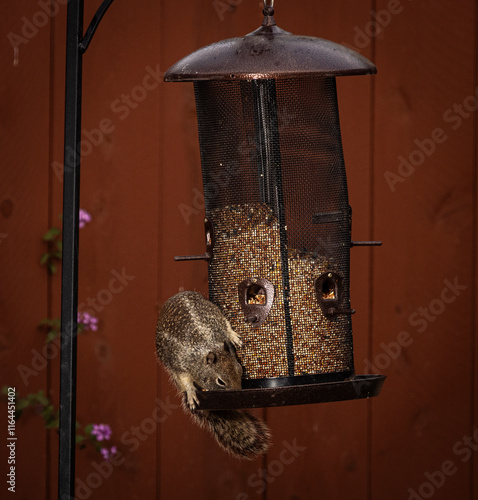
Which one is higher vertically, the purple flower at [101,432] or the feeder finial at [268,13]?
the feeder finial at [268,13]

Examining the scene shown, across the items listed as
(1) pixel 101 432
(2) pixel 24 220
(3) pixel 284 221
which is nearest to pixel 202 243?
(2) pixel 24 220

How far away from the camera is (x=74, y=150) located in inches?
62.8

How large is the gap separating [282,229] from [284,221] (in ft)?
0.06

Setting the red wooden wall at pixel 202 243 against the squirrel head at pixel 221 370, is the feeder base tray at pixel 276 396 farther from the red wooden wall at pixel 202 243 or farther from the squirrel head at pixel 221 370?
the red wooden wall at pixel 202 243

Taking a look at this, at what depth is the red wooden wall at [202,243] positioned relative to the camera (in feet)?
9.29

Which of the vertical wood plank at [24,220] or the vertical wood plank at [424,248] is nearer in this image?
the vertical wood plank at [24,220]

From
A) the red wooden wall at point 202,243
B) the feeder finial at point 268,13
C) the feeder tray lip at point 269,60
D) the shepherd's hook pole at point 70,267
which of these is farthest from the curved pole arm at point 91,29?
the red wooden wall at point 202,243

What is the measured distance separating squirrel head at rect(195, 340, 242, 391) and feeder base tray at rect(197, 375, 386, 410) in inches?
4.3

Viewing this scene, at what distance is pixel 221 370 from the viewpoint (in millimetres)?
1929

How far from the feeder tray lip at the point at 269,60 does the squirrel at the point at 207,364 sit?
52 centimetres

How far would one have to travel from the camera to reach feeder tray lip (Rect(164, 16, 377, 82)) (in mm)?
1725

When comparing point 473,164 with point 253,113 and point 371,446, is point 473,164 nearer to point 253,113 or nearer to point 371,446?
point 371,446

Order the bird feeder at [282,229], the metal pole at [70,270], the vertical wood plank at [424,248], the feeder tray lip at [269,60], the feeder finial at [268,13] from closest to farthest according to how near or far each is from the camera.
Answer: the metal pole at [70,270], the feeder tray lip at [269,60], the feeder finial at [268,13], the bird feeder at [282,229], the vertical wood plank at [424,248]

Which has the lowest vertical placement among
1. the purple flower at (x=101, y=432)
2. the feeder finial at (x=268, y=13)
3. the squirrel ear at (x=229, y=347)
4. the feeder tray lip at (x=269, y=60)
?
the purple flower at (x=101, y=432)
